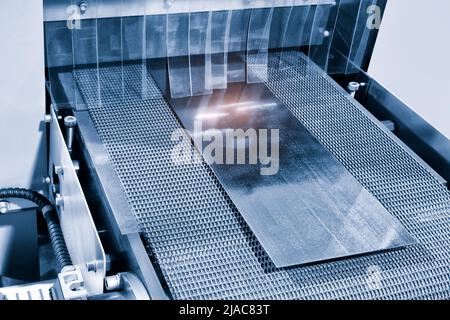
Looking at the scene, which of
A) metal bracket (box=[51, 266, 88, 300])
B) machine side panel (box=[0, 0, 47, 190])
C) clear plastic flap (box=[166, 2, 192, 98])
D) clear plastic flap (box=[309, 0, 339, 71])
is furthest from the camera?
clear plastic flap (box=[309, 0, 339, 71])

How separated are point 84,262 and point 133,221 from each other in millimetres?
184

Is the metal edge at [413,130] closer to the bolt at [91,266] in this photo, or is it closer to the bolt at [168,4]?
the bolt at [168,4]

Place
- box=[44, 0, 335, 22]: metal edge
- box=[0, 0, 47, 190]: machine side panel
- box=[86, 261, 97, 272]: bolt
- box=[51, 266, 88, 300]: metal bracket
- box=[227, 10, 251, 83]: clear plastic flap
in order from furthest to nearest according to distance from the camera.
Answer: box=[227, 10, 251, 83]: clear plastic flap
box=[44, 0, 335, 22]: metal edge
box=[0, 0, 47, 190]: machine side panel
box=[86, 261, 97, 272]: bolt
box=[51, 266, 88, 300]: metal bracket

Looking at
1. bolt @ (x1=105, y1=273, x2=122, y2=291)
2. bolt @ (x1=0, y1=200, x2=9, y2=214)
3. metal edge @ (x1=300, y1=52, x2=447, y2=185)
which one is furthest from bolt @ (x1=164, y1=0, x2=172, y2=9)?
bolt @ (x1=105, y1=273, x2=122, y2=291)

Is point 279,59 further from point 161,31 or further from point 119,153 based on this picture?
point 119,153

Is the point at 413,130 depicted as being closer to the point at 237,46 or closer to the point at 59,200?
the point at 237,46

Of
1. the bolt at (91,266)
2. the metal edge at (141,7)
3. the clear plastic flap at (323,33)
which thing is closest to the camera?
the bolt at (91,266)

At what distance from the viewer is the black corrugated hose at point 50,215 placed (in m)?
1.67

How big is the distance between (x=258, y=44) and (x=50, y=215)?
32.9 inches

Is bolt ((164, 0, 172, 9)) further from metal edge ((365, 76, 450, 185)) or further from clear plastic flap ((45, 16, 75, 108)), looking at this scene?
metal edge ((365, 76, 450, 185))


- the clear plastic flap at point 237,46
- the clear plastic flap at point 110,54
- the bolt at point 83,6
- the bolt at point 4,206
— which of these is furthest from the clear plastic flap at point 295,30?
the bolt at point 4,206

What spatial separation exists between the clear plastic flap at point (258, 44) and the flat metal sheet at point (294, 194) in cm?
15

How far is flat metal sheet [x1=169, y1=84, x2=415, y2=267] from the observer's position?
1407 millimetres

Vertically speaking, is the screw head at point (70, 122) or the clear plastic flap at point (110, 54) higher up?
the clear plastic flap at point (110, 54)
